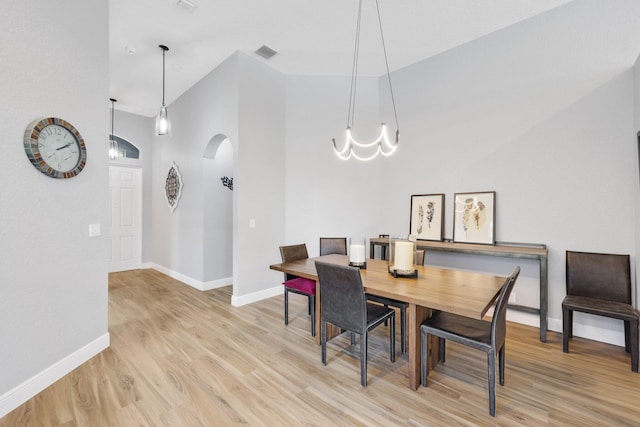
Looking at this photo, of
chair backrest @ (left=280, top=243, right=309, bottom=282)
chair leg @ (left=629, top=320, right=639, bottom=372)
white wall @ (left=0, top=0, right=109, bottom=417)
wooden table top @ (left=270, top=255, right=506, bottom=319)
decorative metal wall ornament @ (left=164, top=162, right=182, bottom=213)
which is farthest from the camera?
decorative metal wall ornament @ (left=164, top=162, right=182, bottom=213)

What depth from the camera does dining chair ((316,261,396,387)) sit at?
1959 mm

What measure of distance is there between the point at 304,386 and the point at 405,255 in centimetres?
124

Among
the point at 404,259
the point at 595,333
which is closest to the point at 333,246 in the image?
the point at 404,259

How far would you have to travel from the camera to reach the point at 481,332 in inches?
72.7

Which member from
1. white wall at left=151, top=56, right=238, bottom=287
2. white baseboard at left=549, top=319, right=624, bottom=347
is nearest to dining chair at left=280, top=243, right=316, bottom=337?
white wall at left=151, top=56, right=238, bottom=287

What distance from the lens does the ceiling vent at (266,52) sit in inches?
143

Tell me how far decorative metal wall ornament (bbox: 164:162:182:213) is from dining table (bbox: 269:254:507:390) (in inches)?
137

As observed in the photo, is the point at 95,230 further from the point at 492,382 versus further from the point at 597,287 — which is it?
the point at 597,287

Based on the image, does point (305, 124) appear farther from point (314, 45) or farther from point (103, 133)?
point (103, 133)

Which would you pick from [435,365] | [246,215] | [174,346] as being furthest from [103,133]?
[435,365]

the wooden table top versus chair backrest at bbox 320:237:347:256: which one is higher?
chair backrest at bbox 320:237:347:256

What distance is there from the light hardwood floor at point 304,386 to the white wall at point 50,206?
25 cm

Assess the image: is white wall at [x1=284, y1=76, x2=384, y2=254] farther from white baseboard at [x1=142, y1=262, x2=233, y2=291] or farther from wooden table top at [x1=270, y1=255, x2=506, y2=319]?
wooden table top at [x1=270, y1=255, x2=506, y2=319]

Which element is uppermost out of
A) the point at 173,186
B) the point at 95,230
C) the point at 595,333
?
the point at 173,186
